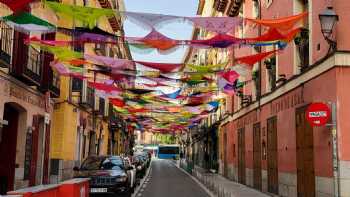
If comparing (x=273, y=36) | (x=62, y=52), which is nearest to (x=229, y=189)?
(x=273, y=36)

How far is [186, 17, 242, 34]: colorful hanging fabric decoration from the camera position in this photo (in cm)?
1261

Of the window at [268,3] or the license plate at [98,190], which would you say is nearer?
the license plate at [98,190]

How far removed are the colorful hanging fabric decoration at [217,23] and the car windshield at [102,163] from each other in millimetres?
6626

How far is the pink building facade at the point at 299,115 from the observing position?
11.8 meters

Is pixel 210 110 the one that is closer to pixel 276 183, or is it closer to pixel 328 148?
pixel 276 183

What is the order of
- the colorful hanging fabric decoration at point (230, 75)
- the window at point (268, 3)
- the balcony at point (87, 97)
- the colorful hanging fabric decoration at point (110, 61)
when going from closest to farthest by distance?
the colorful hanging fabric decoration at point (110, 61), the colorful hanging fabric decoration at point (230, 75), the window at point (268, 3), the balcony at point (87, 97)

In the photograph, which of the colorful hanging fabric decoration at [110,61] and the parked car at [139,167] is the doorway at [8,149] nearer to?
the colorful hanging fabric decoration at [110,61]

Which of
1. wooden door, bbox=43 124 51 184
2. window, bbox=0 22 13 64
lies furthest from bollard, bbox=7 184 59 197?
wooden door, bbox=43 124 51 184

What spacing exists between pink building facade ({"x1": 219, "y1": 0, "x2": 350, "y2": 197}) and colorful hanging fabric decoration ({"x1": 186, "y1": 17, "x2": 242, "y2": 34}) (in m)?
2.41

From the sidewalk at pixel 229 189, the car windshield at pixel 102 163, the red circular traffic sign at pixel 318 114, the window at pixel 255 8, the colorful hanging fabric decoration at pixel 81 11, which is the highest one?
the window at pixel 255 8

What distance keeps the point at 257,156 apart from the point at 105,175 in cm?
799

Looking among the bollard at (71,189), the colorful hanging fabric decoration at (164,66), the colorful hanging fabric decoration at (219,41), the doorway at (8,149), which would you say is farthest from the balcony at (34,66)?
the bollard at (71,189)

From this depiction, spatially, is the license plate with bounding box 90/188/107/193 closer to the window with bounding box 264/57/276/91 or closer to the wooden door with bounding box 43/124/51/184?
the wooden door with bounding box 43/124/51/184

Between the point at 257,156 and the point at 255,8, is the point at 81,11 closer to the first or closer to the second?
the point at 257,156
